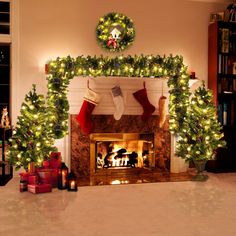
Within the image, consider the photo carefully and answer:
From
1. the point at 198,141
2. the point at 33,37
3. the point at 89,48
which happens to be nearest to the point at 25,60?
the point at 33,37

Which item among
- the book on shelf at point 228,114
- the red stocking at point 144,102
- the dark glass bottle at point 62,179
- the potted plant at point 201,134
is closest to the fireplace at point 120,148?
the red stocking at point 144,102

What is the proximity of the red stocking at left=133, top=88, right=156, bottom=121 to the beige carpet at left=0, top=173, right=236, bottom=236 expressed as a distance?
3.70 ft

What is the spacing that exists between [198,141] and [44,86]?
2.34 metres

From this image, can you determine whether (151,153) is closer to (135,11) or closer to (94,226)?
(135,11)

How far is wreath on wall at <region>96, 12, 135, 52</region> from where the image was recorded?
525cm

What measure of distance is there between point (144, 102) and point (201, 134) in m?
0.95

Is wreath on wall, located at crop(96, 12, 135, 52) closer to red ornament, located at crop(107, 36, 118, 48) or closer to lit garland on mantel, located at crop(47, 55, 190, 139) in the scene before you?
red ornament, located at crop(107, 36, 118, 48)

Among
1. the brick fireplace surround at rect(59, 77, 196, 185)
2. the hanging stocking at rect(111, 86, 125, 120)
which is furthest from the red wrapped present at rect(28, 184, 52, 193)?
the hanging stocking at rect(111, 86, 125, 120)

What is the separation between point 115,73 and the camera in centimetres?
507

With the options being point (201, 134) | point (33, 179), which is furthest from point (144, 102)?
point (33, 179)

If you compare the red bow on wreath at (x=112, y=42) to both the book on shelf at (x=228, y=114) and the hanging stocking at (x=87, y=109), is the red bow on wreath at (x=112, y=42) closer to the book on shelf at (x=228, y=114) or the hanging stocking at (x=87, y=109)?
the hanging stocking at (x=87, y=109)

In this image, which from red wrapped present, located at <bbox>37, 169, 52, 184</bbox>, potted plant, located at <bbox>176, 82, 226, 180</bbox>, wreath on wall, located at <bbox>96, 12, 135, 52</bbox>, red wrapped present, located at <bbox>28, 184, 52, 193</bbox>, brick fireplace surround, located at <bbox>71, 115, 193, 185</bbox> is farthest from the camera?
wreath on wall, located at <bbox>96, 12, 135, 52</bbox>

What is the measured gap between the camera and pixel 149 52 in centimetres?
552

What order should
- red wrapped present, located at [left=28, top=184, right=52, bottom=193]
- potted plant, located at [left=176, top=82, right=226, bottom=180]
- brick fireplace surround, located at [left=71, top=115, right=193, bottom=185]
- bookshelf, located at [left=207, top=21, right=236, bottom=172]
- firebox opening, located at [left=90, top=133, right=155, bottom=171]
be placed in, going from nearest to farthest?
red wrapped present, located at [left=28, top=184, right=52, bottom=193]
potted plant, located at [left=176, top=82, right=226, bottom=180]
brick fireplace surround, located at [left=71, top=115, right=193, bottom=185]
firebox opening, located at [left=90, top=133, right=155, bottom=171]
bookshelf, located at [left=207, top=21, right=236, bottom=172]
